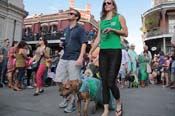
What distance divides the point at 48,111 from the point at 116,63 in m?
1.85

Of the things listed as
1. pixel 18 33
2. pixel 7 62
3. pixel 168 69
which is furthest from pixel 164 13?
pixel 7 62

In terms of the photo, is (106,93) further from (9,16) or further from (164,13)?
(164,13)

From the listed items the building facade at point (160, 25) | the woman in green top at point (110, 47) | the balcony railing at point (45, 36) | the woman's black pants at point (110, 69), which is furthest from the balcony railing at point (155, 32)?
the woman's black pants at point (110, 69)

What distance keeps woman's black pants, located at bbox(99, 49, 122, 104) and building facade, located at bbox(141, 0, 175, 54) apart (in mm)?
25195

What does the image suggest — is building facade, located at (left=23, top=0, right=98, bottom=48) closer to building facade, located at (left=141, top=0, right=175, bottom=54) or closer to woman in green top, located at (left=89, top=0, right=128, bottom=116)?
Result: building facade, located at (left=141, top=0, right=175, bottom=54)

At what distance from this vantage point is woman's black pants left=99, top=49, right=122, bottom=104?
3945mm

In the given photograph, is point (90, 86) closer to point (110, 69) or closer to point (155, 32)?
point (110, 69)

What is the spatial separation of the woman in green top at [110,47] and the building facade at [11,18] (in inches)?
607

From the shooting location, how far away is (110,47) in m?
4.09

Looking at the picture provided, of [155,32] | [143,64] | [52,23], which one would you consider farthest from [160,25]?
[143,64]

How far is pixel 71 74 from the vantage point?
4.73 metres

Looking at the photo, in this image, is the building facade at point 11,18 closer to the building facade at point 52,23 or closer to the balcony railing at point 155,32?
the building facade at point 52,23

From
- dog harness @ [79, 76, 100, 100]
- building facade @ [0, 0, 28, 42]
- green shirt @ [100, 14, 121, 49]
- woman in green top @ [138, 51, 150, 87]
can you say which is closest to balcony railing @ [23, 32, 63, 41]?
building facade @ [0, 0, 28, 42]

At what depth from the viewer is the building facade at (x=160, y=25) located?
2856 centimetres
